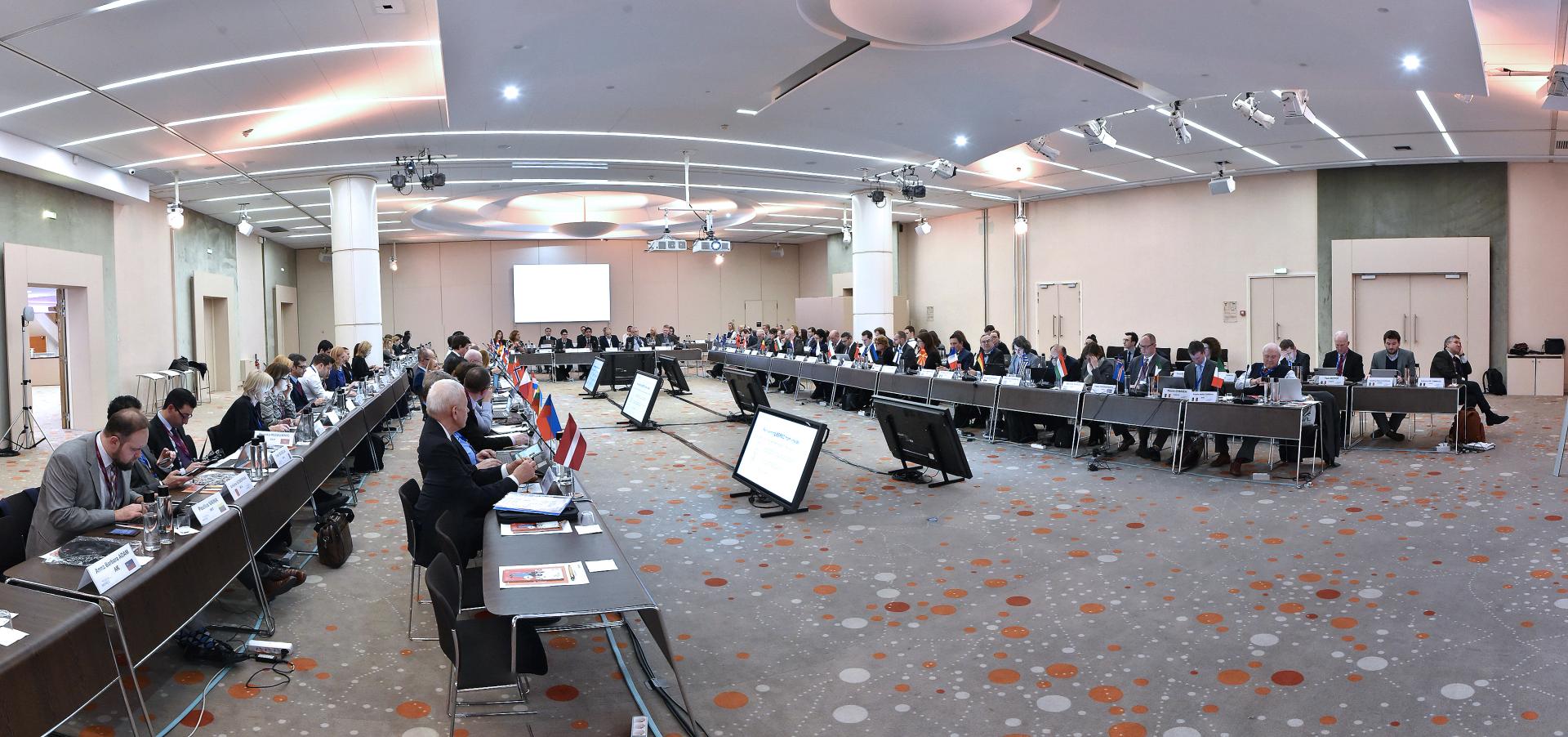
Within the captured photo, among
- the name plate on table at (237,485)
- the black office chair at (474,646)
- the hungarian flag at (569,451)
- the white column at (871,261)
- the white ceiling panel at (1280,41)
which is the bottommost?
the black office chair at (474,646)

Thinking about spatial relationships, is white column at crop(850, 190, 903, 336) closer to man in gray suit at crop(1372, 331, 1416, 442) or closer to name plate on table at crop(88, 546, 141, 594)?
man in gray suit at crop(1372, 331, 1416, 442)

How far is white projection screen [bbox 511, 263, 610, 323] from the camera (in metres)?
27.0

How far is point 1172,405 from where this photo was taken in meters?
8.19

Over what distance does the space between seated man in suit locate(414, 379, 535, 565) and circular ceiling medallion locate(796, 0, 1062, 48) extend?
3.97m

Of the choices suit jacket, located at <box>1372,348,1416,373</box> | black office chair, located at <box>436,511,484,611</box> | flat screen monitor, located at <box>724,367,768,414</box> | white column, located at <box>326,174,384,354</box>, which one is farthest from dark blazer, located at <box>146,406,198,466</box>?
suit jacket, located at <box>1372,348,1416,373</box>

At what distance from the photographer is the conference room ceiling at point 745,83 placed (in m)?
6.67

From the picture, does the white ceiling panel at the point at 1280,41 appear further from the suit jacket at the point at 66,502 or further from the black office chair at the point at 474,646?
the suit jacket at the point at 66,502

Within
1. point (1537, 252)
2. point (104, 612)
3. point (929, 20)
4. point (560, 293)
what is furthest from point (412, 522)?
point (560, 293)

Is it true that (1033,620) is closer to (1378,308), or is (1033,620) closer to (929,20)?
(929,20)

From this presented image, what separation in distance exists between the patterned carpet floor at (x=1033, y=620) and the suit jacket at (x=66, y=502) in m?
0.67

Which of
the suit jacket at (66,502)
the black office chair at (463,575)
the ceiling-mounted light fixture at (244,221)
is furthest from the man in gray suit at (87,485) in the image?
the ceiling-mounted light fixture at (244,221)

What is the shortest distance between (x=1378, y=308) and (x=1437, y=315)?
2.66 ft

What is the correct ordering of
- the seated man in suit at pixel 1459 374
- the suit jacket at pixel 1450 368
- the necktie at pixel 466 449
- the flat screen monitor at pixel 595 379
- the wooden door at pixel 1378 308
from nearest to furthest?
the necktie at pixel 466 449 → the seated man in suit at pixel 1459 374 → the suit jacket at pixel 1450 368 → the wooden door at pixel 1378 308 → the flat screen monitor at pixel 595 379

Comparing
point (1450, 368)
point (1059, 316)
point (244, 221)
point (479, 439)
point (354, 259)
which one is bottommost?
point (479, 439)
